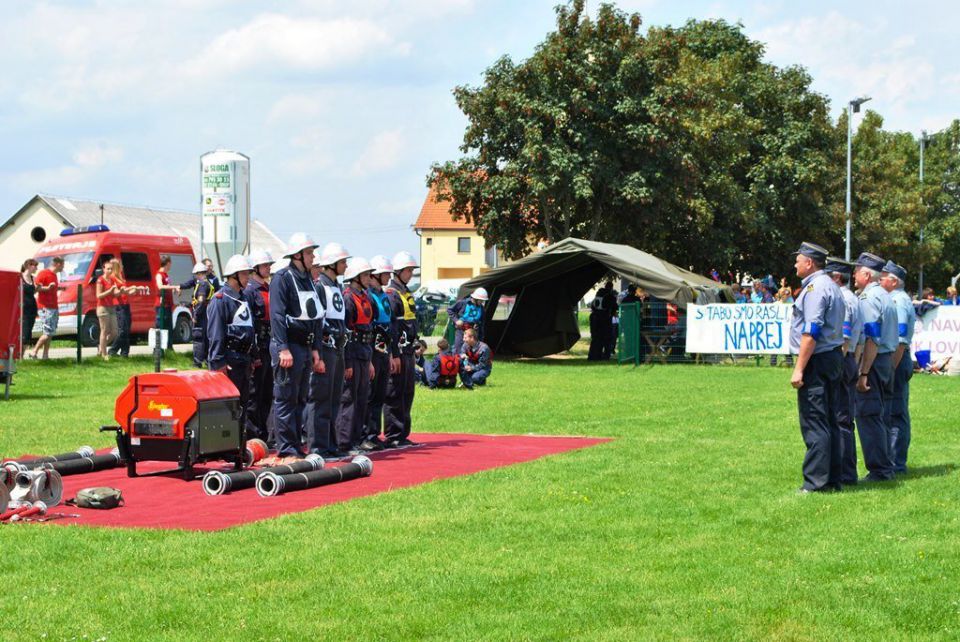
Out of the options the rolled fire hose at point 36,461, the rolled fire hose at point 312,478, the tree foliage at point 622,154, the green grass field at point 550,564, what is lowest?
the green grass field at point 550,564

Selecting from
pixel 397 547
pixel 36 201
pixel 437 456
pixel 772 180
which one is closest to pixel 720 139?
pixel 772 180

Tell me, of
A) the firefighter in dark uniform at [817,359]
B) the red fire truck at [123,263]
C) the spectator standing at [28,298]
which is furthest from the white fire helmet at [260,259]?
the red fire truck at [123,263]

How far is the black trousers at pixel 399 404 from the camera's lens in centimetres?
1496

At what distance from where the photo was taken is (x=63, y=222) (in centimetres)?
7669

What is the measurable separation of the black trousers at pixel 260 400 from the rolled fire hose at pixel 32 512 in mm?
4983

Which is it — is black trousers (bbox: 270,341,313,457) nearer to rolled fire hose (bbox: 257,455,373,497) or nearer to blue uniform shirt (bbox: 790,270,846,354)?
rolled fire hose (bbox: 257,455,373,497)

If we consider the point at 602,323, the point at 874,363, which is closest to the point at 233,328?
the point at 874,363

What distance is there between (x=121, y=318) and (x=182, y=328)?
479 centimetres

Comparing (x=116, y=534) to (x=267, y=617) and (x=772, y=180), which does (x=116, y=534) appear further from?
(x=772, y=180)

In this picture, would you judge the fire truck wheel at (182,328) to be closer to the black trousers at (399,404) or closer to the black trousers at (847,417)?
the black trousers at (399,404)

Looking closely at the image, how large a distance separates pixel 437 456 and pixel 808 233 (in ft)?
Answer: 131

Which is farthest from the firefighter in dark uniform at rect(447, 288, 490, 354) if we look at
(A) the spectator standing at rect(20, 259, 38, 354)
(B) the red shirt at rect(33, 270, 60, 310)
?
(A) the spectator standing at rect(20, 259, 38, 354)

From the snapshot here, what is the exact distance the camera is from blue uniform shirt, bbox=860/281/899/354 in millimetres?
11703

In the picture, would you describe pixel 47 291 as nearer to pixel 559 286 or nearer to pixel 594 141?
pixel 559 286
